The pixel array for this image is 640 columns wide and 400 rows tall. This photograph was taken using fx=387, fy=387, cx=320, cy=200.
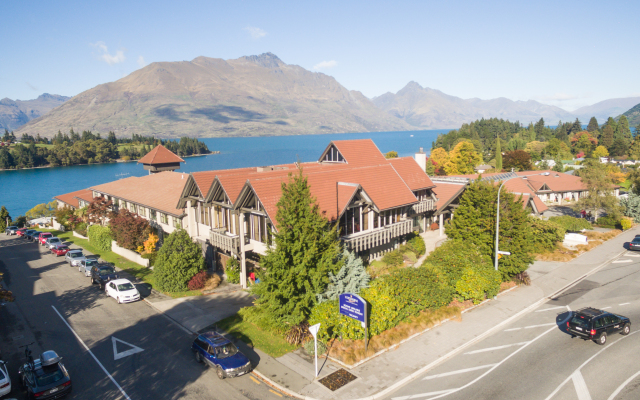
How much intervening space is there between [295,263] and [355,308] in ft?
13.1

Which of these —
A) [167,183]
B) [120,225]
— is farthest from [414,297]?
[167,183]

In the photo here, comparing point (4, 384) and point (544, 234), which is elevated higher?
point (4, 384)

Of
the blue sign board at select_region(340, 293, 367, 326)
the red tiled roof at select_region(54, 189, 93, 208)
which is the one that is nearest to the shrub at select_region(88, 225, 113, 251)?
the red tiled roof at select_region(54, 189, 93, 208)

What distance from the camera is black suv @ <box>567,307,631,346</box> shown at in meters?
20.8

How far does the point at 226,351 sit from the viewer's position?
18656 mm

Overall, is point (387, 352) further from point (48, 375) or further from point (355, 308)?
point (48, 375)

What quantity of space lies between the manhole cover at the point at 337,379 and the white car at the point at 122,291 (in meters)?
17.4

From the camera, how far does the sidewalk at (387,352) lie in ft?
56.9

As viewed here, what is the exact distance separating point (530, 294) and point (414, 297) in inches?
438

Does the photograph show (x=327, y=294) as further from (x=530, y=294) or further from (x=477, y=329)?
(x=530, y=294)

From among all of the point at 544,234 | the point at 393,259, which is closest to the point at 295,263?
the point at 393,259

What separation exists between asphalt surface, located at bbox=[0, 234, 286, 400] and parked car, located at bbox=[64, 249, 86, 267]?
3427mm

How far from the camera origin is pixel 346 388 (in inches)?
675

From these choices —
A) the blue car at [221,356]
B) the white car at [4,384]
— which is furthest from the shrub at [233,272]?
the white car at [4,384]
